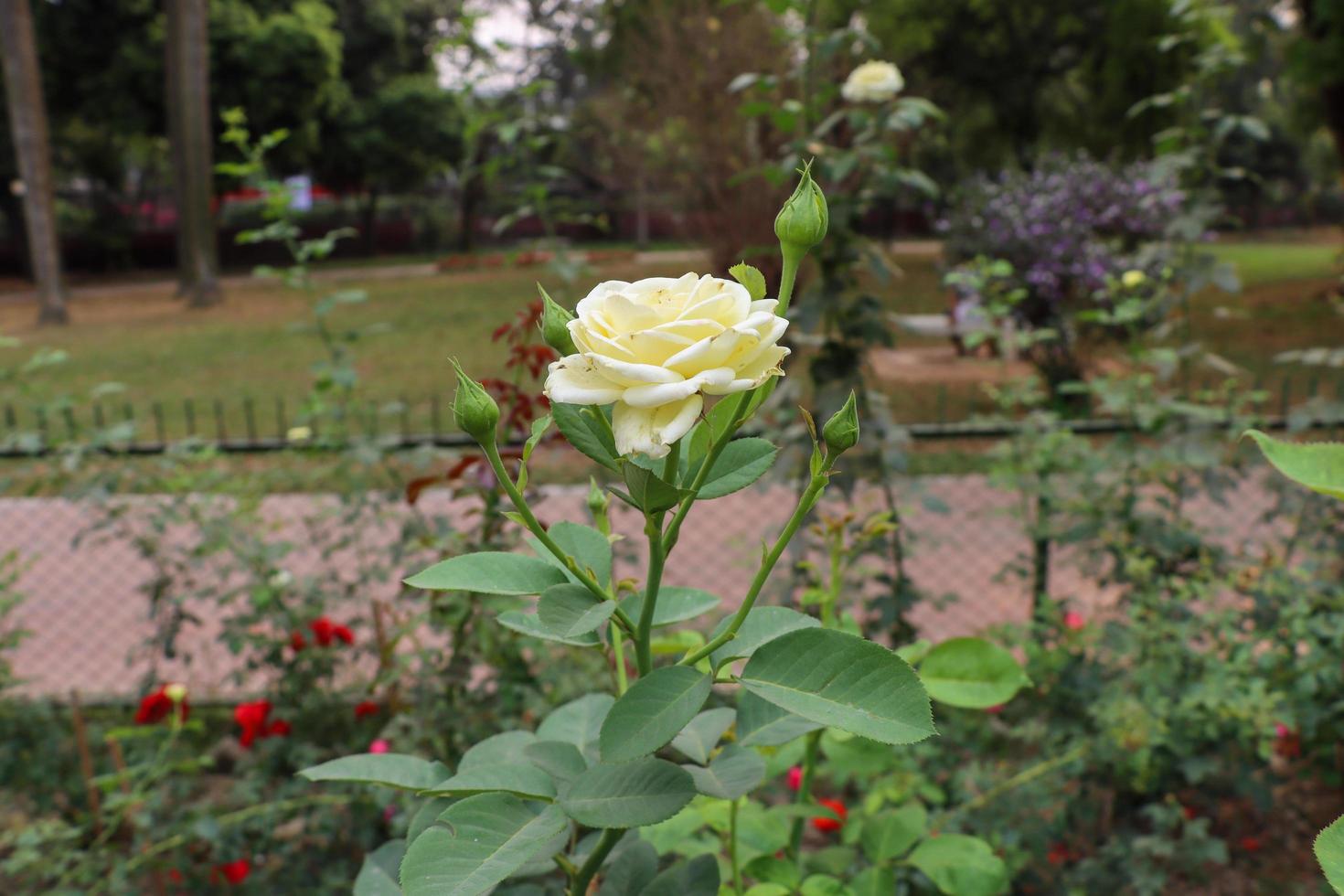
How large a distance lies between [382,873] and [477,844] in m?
0.23

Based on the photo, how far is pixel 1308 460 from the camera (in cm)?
55

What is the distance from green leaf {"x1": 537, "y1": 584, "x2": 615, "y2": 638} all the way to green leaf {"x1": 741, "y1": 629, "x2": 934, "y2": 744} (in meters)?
0.09

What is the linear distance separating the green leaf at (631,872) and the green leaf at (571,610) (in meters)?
0.23

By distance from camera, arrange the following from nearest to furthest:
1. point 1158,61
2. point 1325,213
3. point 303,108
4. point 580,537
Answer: point 580,537 < point 1158,61 < point 303,108 < point 1325,213

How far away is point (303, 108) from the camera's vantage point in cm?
1808

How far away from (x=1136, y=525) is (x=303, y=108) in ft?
60.6

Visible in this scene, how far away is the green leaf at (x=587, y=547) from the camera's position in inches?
27.8

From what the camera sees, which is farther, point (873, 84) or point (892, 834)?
point (873, 84)

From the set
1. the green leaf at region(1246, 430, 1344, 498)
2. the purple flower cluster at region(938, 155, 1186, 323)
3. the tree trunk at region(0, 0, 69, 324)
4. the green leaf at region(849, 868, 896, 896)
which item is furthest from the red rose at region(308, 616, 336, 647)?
the tree trunk at region(0, 0, 69, 324)

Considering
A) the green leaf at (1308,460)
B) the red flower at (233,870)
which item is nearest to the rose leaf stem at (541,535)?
the green leaf at (1308,460)

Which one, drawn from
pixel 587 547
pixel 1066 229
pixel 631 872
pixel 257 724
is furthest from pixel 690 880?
pixel 1066 229

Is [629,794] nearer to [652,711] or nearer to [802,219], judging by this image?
[652,711]

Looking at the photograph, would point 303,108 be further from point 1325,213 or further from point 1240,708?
point 1325,213

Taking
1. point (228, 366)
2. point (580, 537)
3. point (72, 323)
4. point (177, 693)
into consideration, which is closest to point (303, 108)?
point (72, 323)
